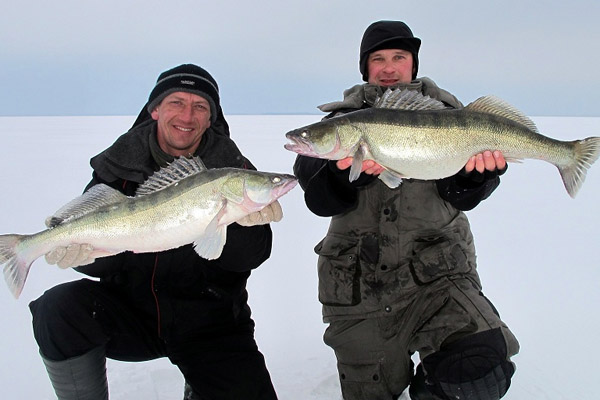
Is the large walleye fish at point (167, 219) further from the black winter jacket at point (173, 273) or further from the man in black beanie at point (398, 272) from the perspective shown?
the man in black beanie at point (398, 272)

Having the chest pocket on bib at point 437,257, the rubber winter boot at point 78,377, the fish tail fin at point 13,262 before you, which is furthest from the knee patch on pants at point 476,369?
the fish tail fin at point 13,262

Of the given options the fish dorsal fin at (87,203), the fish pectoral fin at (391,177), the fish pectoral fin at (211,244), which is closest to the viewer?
the fish pectoral fin at (211,244)

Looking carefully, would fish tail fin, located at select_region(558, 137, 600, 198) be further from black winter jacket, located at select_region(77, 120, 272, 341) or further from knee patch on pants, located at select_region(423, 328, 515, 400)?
black winter jacket, located at select_region(77, 120, 272, 341)

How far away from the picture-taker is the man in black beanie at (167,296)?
9.36ft

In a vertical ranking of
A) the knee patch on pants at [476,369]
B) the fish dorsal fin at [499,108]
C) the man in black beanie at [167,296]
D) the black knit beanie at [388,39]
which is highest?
the black knit beanie at [388,39]

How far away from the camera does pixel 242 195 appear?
2.67 meters

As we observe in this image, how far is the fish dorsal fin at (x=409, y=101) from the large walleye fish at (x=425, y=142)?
6 cm

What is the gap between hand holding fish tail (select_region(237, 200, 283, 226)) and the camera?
284 cm

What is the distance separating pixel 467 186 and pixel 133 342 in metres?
2.36

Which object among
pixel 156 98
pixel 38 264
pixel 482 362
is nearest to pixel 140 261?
pixel 156 98

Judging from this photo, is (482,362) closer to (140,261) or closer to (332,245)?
(332,245)

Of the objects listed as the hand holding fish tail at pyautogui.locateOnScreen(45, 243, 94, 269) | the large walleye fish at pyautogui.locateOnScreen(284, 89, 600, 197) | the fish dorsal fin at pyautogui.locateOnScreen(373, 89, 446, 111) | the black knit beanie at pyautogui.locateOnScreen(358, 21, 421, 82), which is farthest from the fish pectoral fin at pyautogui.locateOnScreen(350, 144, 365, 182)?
the hand holding fish tail at pyautogui.locateOnScreen(45, 243, 94, 269)

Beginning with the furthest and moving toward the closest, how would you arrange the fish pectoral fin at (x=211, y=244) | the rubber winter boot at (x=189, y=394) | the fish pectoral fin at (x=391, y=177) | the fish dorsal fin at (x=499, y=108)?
the rubber winter boot at (x=189, y=394) < the fish dorsal fin at (x=499, y=108) < the fish pectoral fin at (x=391, y=177) < the fish pectoral fin at (x=211, y=244)

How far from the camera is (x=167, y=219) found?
8.88 ft
